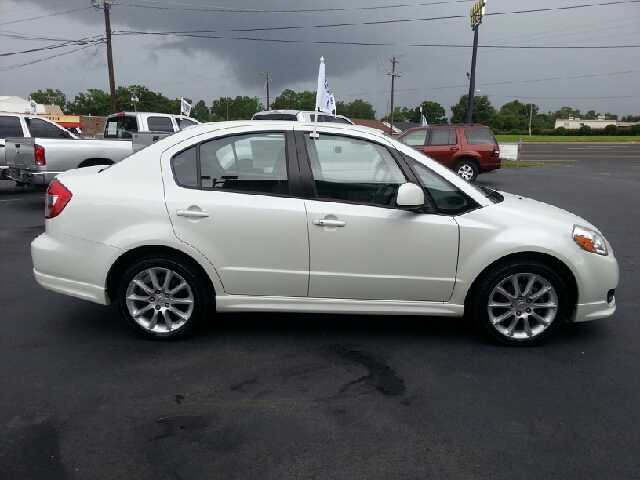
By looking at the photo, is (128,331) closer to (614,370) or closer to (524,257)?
(524,257)

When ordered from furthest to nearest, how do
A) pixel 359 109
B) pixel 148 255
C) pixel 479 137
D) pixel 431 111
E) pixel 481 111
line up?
1. pixel 431 111
2. pixel 359 109
3. pixel 481 111
4. pixel 479 137
5. pixel 148 255

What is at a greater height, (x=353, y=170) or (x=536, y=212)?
(x=353, y=170)

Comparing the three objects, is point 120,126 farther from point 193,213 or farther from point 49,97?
point 49,97

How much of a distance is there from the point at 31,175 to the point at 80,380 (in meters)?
8.34

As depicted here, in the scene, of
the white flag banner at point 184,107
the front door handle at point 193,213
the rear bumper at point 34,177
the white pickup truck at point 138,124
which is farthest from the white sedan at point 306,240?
the white flag banner at point 184,107

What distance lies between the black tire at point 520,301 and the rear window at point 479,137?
14370 mm

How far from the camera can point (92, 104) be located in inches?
4387

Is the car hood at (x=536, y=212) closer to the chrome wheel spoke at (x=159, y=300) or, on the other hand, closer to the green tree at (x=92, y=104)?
the chrome wheel spoke at (x=159, y=300)

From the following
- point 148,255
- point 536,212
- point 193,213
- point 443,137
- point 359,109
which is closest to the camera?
point 193,213

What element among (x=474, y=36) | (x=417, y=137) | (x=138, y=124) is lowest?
(x=417, y=137)

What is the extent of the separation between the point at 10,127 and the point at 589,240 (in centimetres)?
1366

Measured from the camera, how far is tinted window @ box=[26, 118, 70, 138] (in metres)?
14.0

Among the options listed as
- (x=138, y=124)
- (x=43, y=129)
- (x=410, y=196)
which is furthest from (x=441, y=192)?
(x=138, y=124)

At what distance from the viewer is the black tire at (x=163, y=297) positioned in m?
4.28
